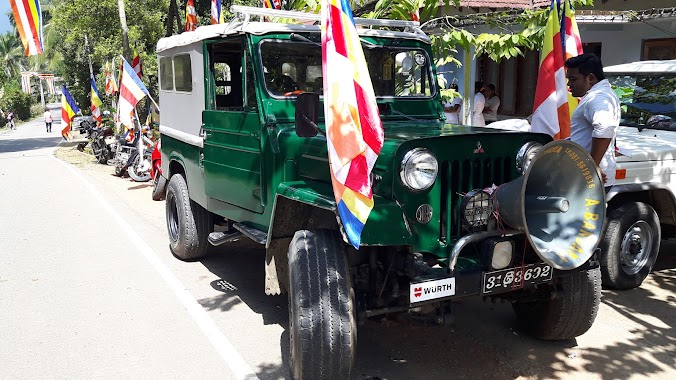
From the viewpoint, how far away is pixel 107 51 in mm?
22094

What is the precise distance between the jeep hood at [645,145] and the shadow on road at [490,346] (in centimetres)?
124

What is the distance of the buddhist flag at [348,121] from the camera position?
3.24 meters

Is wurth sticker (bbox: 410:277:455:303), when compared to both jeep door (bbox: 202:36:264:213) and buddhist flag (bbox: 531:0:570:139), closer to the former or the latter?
jeep door (bbox: 202:36:264:213)

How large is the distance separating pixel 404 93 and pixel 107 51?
64.1 feet

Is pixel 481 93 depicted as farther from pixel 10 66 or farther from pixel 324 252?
pixel 10 66

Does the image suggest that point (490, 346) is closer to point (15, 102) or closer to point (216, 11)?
point (216, 11)

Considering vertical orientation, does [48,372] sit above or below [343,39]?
below

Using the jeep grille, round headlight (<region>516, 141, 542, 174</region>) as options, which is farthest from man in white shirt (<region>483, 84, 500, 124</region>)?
the jeep grille

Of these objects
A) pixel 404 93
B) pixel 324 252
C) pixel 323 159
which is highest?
pixel 404 93

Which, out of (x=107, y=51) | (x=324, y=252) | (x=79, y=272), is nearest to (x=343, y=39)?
(x=324, y=252)

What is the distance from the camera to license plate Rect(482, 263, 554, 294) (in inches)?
135

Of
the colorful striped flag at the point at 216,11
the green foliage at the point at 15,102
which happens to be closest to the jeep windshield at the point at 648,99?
the colorful striped flag at the point at 216,11

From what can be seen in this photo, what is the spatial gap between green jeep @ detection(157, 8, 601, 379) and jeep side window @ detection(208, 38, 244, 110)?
18 millimetres

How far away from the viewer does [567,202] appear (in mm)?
3299
